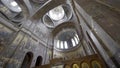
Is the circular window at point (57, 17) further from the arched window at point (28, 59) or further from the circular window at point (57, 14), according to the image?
the arched window at point (28, 59)

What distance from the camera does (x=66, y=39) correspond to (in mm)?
14891

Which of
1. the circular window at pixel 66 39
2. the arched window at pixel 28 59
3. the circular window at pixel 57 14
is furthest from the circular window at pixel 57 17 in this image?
the arched window at pixel 28 59

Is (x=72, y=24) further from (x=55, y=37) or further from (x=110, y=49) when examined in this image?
(x=110, y=49)

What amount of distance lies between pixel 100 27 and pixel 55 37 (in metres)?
9.75

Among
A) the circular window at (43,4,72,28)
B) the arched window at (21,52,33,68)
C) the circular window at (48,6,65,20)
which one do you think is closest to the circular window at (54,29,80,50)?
the circular window at (43,4,72,28)

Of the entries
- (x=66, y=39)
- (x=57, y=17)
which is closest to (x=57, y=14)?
(x=57, y=17)

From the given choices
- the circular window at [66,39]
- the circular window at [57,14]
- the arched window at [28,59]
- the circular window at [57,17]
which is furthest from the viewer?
the circular window at [57,14]

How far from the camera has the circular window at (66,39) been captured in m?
13.5

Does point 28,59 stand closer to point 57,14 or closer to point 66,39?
point 66,39

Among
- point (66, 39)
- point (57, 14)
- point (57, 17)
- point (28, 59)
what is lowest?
point (28, 59)

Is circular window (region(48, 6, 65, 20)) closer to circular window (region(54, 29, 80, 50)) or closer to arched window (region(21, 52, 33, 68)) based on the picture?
circular window (region(54, 29, 80, 50))

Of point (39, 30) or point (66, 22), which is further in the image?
point (66, 22)

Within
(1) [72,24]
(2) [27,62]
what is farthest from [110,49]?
(1) [72,24]

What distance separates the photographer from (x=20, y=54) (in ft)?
26.1
